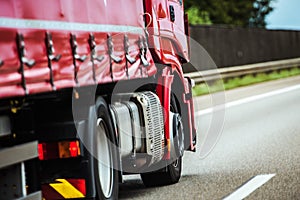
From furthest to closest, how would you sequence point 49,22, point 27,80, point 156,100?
point 156,100 < point 49,22 < point 27,80

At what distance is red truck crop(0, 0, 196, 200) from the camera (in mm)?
6590

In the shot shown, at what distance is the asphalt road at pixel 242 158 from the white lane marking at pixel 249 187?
2.3 inches

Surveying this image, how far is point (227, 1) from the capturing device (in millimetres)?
78750

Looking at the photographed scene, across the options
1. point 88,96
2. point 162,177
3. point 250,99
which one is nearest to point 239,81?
point 250,99

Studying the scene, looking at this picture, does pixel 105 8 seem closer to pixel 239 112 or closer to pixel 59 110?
pixel 59 110

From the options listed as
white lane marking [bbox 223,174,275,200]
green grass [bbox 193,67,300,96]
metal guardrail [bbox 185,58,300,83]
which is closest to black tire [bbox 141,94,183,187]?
white lane marking [bbox 223,174,275,200]

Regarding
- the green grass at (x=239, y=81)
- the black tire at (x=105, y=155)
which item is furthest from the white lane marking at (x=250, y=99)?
the black tire at (x=105, y=155)

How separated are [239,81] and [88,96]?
74.5ft

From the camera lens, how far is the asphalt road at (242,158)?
990cm

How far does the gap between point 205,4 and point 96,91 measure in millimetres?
61046

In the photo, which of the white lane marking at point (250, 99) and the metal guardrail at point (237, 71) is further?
the metal guardrail at point (237, 71)

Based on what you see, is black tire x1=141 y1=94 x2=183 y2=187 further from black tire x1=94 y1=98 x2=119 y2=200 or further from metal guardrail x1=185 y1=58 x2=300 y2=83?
metal guardrail x1=185 y1=58 x2=300 y2=83

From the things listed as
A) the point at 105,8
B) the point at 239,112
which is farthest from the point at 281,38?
the point at 105,8

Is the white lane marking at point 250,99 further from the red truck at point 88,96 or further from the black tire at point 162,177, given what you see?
the red truck at point 88,96
